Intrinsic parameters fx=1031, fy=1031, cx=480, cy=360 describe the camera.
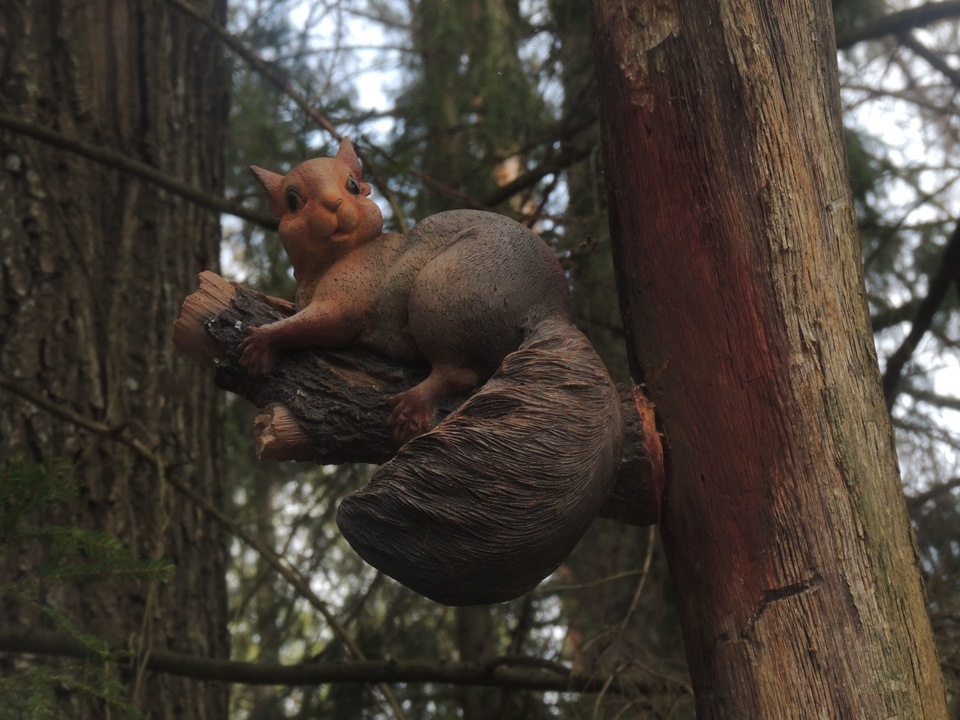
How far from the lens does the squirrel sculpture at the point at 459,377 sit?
3.64 feet

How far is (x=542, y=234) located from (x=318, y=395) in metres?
1.33

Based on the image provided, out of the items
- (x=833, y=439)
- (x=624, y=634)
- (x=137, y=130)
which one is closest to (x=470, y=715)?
(x=624, y=634)

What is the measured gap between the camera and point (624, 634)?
226 centimetres

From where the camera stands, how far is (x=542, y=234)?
2.54m

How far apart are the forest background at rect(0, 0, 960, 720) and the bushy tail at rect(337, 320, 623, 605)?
34.0 inches

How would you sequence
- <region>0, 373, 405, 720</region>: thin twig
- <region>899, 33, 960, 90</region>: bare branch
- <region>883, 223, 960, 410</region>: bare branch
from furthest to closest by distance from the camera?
<region>899, 33, 960, 90</region>: bare branch
<region>883, 223, 960, 410</region>: bare branch
<region>0, 373, 405, 720</region>: thin twig

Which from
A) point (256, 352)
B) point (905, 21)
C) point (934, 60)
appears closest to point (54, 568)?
point (256, 352)

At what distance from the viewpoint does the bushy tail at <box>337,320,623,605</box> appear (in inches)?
43.4

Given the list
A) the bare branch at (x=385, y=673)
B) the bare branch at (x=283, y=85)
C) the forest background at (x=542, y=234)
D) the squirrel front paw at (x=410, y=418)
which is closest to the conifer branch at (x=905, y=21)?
the forest background at (x=542, y=234)

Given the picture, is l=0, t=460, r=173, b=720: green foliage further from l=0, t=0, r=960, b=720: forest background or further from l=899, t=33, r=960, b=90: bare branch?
l=899, t=33, r=960, b=90: bare branch

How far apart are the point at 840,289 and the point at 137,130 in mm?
1987

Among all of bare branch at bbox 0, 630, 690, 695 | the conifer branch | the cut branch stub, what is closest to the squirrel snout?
the cut branch stub

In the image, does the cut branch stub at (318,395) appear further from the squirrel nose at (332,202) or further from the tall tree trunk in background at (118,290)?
the tall tree trunk in background at (118,290)

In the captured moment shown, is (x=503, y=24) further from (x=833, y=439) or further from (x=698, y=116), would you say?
(x=833, y=439)
